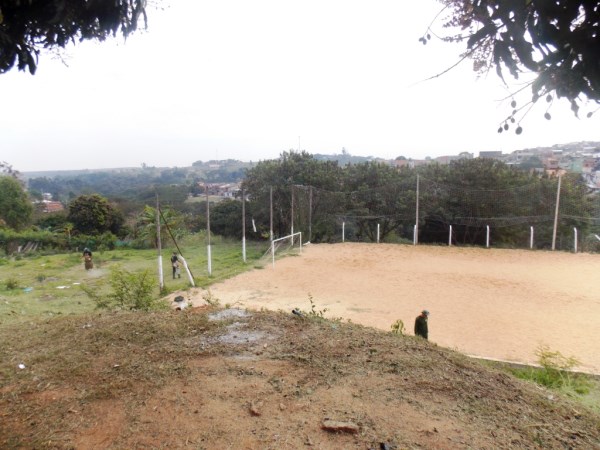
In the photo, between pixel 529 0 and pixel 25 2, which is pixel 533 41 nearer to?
pixel 529 0

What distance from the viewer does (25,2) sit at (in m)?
2.81

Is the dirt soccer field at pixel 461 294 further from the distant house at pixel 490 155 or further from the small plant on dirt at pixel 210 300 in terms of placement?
the distant house at pixel 490 155

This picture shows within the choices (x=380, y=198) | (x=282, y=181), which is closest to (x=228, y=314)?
(x=380, y=198)

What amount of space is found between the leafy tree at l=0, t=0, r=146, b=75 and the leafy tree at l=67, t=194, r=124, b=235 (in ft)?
63.1

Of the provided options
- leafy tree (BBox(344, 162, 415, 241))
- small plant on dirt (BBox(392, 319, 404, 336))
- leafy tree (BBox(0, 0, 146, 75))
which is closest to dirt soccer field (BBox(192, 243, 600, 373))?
small plant on dirt (BBox(392, 319, 404, 336))

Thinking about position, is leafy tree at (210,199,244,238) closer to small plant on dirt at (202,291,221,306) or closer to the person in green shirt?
small plant on dirt at (202,291,221,306)

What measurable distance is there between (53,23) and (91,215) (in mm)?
19937

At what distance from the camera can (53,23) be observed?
302cm

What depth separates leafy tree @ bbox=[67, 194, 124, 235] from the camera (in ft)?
68.2

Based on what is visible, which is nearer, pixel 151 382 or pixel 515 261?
pixel 151 382

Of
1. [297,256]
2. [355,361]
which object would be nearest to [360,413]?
[355,361]

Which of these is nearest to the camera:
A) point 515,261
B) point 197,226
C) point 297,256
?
point 515,261

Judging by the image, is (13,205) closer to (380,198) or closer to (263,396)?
(380,198)

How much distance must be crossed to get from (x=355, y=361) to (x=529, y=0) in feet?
9.08
